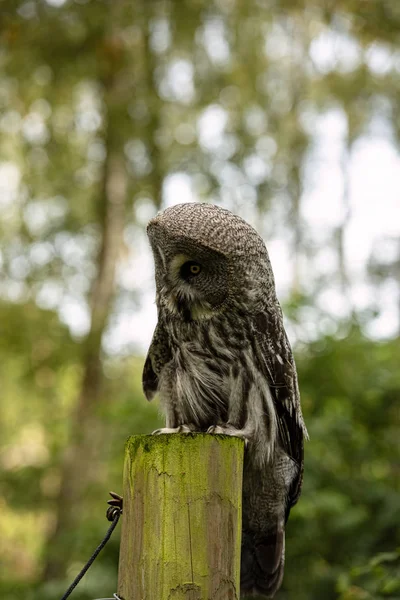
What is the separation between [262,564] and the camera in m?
2.96

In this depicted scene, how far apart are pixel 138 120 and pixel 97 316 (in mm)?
2163

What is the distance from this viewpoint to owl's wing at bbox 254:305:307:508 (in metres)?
2.79

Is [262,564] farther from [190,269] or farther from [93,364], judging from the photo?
[93,364]

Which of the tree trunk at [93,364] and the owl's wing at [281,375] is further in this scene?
the tree trunk at [93,364]

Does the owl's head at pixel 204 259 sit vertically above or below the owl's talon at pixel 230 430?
above

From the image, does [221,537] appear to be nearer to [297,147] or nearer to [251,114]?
[251,114]

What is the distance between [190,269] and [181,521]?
115cm

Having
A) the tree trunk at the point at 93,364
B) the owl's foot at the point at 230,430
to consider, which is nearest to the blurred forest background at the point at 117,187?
the tree trunk at the point at 93,364

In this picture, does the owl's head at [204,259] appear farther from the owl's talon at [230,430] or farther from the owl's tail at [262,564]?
the owl's tail at [262,564]

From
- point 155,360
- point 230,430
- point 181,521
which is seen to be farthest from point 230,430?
point 181,521

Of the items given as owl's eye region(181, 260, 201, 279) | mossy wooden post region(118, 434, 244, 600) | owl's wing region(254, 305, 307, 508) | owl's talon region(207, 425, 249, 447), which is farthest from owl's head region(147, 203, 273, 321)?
mossy wooden post region(118, 434, 244, 600)

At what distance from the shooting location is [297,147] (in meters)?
10.6

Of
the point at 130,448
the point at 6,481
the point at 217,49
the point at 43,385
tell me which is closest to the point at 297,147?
the point at 217,49

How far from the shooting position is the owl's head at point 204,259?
2.61 metres
